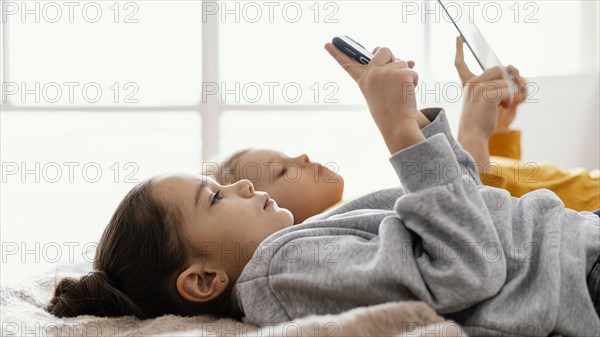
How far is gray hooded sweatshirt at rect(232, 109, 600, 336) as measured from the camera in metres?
0.74

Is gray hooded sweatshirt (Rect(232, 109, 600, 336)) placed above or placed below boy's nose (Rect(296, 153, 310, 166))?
below

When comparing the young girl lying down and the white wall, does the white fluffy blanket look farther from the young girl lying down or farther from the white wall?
the white wall

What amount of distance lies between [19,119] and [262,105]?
1.02 meters

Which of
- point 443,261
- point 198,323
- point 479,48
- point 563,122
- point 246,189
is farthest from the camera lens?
point 563,122

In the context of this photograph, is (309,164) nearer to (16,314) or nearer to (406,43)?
(16,314)

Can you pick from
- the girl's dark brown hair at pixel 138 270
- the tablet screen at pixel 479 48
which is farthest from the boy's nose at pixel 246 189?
the tablet screen at pixel 479 48

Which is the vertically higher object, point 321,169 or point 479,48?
point 479,48

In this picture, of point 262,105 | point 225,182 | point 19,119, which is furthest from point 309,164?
point 19,119

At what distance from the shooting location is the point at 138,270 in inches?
36.1

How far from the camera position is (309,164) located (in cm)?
135

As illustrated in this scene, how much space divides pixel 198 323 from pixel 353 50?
43cm

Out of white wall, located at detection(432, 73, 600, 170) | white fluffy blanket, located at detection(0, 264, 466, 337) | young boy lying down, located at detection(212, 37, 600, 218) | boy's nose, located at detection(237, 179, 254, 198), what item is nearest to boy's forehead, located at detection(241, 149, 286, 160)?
young boy lying down, located at detection(212, 37, 600, 218)

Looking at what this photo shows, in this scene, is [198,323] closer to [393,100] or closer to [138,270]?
[138,270]

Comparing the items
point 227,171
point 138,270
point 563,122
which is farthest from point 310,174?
point 563,122
